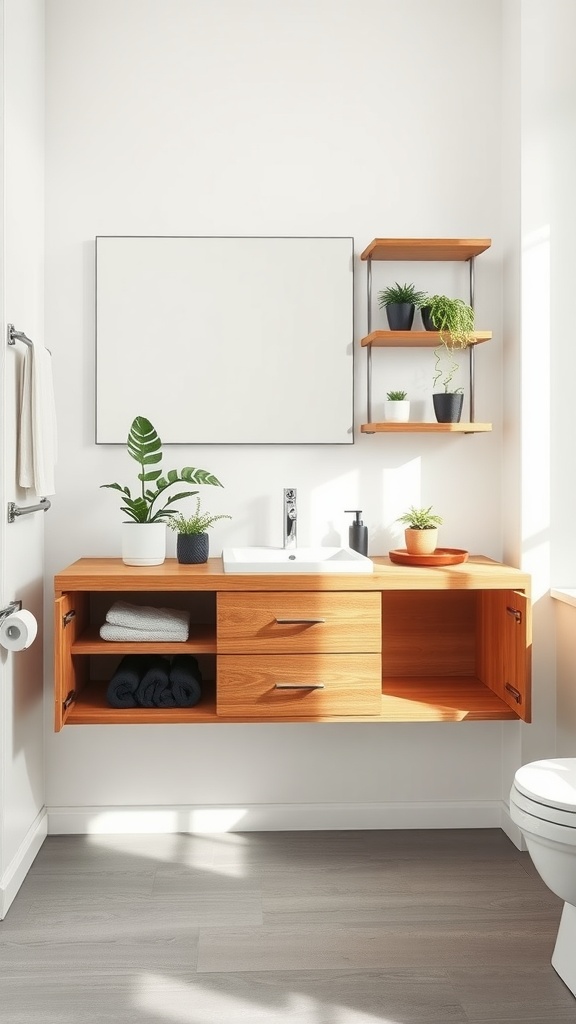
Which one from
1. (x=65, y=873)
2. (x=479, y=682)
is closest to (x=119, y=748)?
(x=65, y=873)

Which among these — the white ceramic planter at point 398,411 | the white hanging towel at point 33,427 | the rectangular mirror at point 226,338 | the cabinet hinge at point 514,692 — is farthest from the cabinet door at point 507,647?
the white hanging towel at point 33,427

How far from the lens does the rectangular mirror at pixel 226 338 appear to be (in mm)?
2896

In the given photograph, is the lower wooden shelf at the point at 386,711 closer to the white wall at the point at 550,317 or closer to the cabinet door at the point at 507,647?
the cabinet door at the point at 507,647

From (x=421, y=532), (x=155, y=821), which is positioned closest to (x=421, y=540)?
(x=421, y=532)

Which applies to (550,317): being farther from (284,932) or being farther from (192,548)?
(284,932)

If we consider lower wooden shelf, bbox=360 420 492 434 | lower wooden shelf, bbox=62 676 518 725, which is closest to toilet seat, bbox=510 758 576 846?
lower wooden shelf, bbox=62 676 518 725

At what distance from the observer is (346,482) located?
118 inches

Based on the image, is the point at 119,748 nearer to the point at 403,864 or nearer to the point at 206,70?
the point at 403,864

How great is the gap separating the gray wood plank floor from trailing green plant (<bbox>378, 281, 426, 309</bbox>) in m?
1.76

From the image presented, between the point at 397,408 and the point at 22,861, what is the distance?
70.5 inches

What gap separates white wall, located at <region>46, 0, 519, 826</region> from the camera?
290 centimetres

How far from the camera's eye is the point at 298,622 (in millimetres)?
2545

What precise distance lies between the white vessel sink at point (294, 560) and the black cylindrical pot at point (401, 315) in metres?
0.74

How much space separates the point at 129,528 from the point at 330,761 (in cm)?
105
